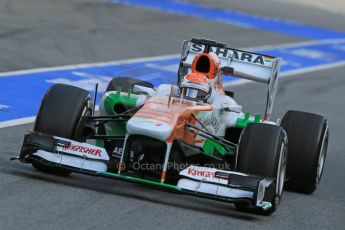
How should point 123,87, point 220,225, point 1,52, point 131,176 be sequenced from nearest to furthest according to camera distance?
point 220,225 → point 131,176 → point 123,87 → point 1,52

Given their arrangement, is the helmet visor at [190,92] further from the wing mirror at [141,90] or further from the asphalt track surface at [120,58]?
the asphalt track surface at [120,58]

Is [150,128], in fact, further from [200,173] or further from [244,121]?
[244,121]

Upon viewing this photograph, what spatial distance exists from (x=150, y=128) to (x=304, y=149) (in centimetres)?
221

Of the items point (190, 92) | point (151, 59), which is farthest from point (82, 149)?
point (151, 59)

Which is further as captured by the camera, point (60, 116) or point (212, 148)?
point (212, 148)

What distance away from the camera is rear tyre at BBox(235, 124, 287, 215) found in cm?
908

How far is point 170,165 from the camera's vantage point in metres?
9.30

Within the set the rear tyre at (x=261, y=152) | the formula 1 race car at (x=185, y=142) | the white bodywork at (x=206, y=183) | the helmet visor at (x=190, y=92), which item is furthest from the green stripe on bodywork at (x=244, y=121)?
the white bodywork at (x=206, y=183)

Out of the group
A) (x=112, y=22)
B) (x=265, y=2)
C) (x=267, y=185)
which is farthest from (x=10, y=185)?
(x=265, y=2)

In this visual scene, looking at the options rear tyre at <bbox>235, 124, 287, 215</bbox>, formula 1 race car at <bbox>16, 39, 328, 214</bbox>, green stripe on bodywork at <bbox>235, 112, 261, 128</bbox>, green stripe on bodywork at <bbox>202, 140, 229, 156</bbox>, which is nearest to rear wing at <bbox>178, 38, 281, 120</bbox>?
formula 1 race car at <bbox>16, 39, 328, 214</bbox>

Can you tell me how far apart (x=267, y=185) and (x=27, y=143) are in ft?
7.28

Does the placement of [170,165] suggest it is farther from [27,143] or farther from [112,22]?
→ [112,22]

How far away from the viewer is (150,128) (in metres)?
8.72

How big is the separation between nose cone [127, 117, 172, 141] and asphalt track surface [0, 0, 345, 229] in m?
0.62
